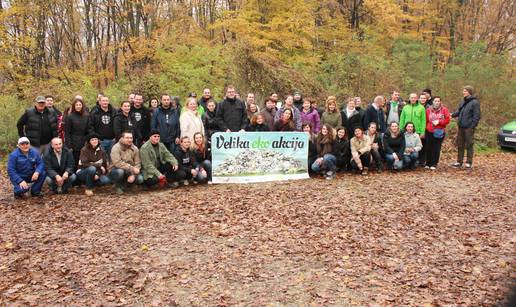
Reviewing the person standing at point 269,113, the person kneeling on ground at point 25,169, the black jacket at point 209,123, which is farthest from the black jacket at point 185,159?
the person kneeling on ground at point 25,169

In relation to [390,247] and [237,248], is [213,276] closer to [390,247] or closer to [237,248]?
[237,248]

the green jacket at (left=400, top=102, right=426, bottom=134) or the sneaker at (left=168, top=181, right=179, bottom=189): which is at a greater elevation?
the green jacket at (left=400, top=102, right=426, bottom=134)

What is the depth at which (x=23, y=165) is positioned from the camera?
841 centimetres

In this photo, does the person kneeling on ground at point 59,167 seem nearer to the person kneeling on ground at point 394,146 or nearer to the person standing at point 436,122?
the person kneeling on ground at point 394,146

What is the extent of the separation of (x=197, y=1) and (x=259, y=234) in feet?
66.8

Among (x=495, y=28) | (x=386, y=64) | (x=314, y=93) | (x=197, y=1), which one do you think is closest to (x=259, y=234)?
(x=314, y=93)

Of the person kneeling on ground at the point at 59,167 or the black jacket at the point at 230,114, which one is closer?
the person kneeling on ground at the point at 59,167

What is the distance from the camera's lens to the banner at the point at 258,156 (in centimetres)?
973

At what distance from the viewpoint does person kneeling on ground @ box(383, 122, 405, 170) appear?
10.5 m

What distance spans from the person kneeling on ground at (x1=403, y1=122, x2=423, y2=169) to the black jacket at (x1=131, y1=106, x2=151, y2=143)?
257 inches

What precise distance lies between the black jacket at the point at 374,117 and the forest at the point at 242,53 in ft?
18.4

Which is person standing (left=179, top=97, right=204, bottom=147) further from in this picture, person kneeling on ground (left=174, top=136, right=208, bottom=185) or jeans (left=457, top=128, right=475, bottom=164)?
jeans (left=457, top=128, right=475, bottom=164)

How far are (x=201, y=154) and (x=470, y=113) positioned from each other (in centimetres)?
696

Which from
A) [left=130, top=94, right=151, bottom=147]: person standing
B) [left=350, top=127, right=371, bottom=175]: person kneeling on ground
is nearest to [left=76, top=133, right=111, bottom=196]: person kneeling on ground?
[left=130, top=94, right=151, bottom=147]: person standing
